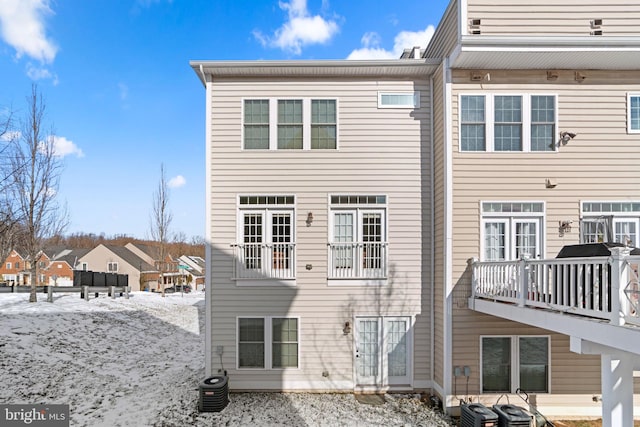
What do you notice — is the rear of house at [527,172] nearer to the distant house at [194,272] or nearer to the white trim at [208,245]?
the white trim at [208,245]

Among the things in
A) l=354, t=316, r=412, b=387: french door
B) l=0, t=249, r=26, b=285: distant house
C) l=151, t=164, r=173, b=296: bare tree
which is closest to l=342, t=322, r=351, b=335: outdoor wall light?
l=354, t=316, r=412, b=387: french door

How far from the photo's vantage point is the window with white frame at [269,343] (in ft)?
24.2

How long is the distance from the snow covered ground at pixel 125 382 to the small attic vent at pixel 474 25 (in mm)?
8223

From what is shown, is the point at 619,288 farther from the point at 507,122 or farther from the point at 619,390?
the point at 507,122

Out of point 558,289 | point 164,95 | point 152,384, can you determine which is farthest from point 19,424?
point 164,95

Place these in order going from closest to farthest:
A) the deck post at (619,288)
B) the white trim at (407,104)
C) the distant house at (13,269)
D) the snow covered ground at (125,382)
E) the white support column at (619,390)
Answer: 1. the deck post at (619,288)
2. the white support column at (619,390)
3. the snow covered ground at (125,382)
4. the white trim at (407,104)
5. the distant house at (13,269)

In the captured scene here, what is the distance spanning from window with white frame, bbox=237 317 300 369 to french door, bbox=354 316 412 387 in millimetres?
1570

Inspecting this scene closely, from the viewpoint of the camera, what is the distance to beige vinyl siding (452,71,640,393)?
22.2 ft

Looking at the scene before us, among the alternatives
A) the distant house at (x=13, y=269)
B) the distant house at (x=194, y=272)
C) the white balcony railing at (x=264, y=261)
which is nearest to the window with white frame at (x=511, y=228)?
the white balcony railing at (x=264, y=261)

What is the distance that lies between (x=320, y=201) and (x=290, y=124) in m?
2.11

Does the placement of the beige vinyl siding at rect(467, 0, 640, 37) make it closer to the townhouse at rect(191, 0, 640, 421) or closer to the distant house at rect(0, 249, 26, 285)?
the townhouse at rect(191, 0, 640, 421)

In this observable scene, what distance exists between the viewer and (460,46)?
251 inches

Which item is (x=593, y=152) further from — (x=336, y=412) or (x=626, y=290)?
(x=336, y=412)

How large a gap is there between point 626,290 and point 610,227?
3101mm
